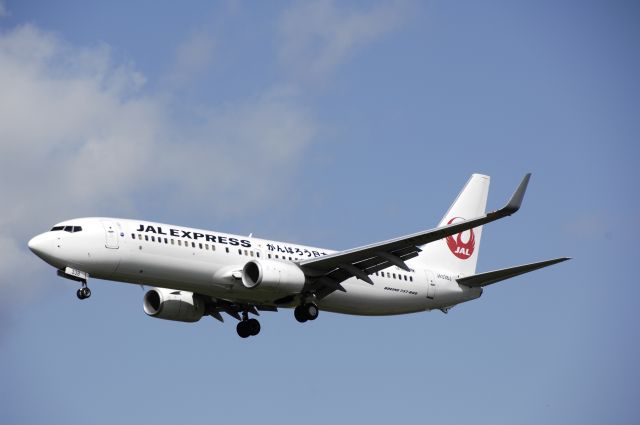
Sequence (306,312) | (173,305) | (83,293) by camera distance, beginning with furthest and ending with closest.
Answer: (173,305) < (306,312) < (83,293)

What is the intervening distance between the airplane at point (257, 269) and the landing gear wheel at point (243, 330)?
1.9 inches

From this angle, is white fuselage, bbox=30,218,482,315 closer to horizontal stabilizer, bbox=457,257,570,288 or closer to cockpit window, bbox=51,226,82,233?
cockpit window, bbox=51,226,82,233

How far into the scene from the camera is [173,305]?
173 feet

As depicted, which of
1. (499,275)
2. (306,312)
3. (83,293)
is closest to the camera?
(83,293)

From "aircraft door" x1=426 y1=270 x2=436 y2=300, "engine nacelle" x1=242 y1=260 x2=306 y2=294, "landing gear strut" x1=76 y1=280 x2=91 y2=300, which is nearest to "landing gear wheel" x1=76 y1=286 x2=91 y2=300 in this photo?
"landing gear strut" x1=76 y1=280 x2=91 y2=300

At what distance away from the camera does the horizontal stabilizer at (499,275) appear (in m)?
47.6

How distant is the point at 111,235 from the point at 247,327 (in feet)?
33.9

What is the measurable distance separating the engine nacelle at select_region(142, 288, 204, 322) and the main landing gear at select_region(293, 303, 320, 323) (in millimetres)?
5313

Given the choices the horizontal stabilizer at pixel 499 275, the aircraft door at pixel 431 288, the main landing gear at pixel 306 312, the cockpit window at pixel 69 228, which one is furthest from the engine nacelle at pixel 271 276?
the horizontal stabilizer at pixel 499 275

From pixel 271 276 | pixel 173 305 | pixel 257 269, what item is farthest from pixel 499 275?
pixel 173 305

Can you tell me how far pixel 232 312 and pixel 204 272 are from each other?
6.72 meters

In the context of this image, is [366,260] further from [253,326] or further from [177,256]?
[177,256]

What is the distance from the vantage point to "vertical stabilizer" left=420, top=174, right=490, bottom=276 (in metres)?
A: 56.8

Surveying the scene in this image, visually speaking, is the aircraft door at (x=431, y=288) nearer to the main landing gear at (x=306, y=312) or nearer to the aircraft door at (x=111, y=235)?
the main landing gear at (x=306, y=312)
